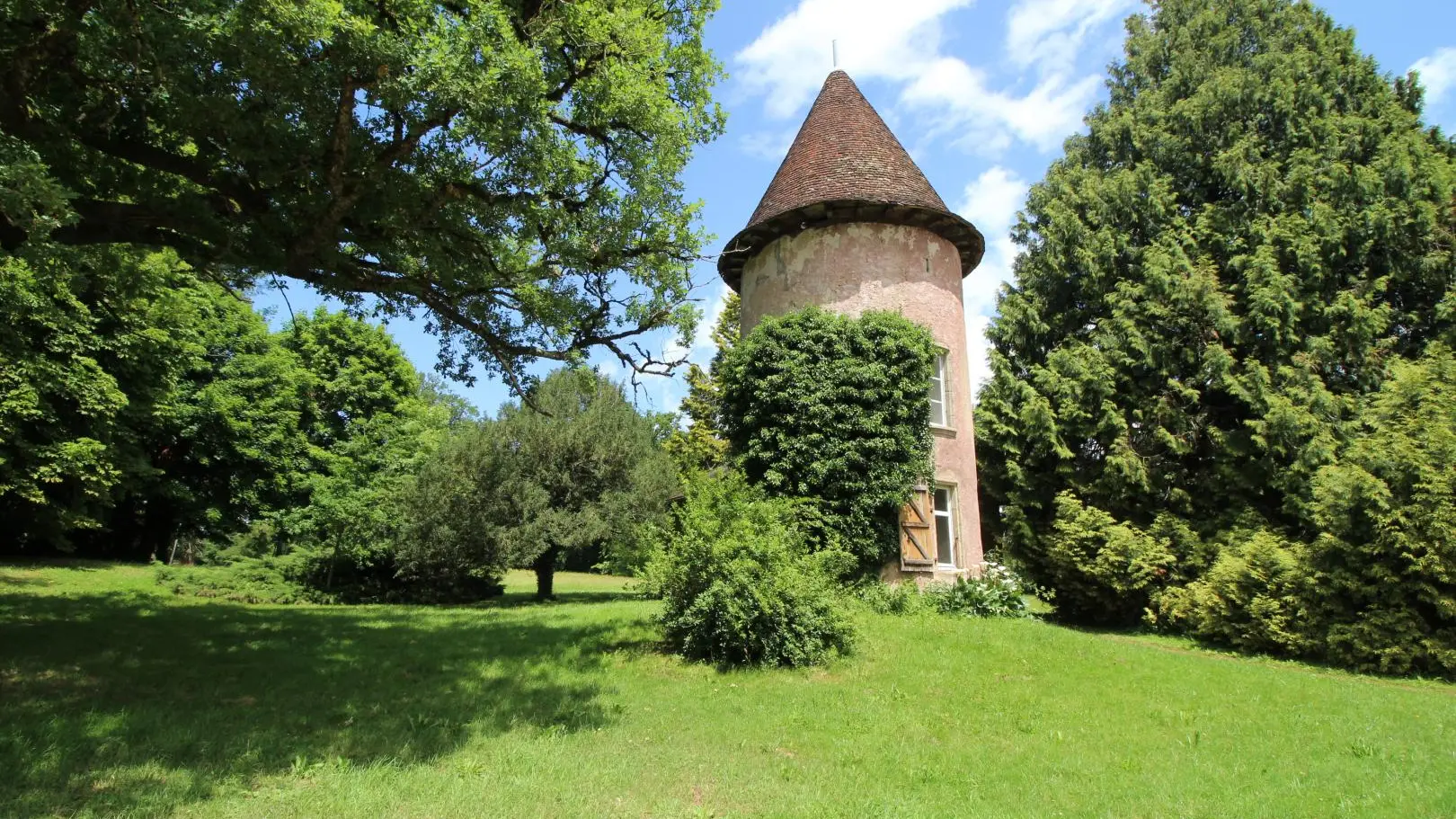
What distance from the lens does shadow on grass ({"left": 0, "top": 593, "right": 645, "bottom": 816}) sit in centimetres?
552

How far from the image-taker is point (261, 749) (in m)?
6.22

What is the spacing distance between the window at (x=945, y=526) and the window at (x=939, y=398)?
1578 millimetres

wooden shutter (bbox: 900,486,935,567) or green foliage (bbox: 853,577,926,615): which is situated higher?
wooden shutter (bbox: 900,486,935,567)

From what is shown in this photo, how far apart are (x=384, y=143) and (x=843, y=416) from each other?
10399mm

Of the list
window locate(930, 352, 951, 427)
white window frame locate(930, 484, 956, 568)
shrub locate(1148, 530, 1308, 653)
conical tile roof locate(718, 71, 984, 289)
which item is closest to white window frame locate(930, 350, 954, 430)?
window locate(930, 352, 951, 427)

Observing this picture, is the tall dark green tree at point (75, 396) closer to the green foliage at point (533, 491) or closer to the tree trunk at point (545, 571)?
the green foliage at point (533, 491)

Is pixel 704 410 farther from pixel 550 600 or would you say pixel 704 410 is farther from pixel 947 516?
pixel 947 516

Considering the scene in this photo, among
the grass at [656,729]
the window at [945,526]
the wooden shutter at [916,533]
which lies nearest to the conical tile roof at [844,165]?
the window at [945,526]

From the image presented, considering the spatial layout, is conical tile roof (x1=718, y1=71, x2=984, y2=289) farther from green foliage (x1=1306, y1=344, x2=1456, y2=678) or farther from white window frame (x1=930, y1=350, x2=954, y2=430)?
green foliage (x1=1306, y1=344, x2=1456, y2=678)

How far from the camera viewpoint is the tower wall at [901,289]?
1786 centimetres

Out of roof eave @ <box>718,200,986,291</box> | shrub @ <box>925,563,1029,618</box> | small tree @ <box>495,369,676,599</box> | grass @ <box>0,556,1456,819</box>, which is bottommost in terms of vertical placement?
grass @ <box>0,556,1456,819</box>

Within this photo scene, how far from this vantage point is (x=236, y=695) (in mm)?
7984

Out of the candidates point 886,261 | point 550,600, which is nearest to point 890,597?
point 886,261

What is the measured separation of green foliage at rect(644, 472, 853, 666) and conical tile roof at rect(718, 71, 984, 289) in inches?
329
